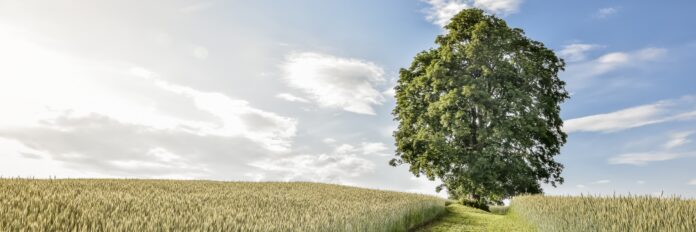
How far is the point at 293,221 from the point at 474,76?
2537 centimetres

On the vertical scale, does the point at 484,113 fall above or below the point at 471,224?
above

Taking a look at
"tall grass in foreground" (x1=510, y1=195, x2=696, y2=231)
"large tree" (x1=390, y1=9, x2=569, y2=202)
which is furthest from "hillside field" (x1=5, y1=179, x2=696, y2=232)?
"large tree" (x1=390, y1=9, x2=569, y2=202)

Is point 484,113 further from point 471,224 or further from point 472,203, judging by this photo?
point 471,224

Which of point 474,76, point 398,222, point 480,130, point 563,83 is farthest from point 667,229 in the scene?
point 563,83

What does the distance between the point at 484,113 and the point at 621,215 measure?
70.8 ft

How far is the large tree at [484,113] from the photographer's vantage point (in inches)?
1171

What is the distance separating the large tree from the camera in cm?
2973

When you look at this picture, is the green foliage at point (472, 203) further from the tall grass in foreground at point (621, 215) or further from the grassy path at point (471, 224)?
the tall grass in foreground at point (621, 215)

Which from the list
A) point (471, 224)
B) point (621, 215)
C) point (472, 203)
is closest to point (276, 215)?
point (621, 215)

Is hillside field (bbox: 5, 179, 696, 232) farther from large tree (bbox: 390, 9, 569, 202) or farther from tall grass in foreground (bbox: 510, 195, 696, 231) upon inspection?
large tree (bbox: 390, 9, 569, 202)

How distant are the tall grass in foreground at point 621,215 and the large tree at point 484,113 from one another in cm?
1180

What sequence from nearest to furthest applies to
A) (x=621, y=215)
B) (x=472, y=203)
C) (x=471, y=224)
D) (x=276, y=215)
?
(x=621, y=215) < (x=276, y=215) < (x=471, y=224) < (x=472, y=203)

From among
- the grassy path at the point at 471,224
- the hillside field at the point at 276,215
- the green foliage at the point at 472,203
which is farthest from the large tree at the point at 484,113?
the hillside field at the point at 276,215

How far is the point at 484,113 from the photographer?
102 ft
